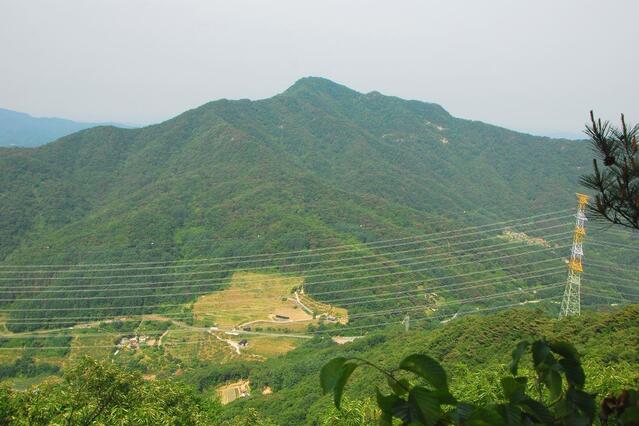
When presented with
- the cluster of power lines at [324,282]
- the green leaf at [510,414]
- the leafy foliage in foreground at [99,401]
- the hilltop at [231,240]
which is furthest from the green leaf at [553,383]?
the cluster of power lines at [324,282]

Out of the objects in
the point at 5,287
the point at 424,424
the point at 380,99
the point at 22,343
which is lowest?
the point at 22,343

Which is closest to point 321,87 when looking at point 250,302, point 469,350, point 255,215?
point 255,215

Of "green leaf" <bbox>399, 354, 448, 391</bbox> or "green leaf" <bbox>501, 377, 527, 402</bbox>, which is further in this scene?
"green leaf" <bbox>501, 377, 527, 402</bbox>

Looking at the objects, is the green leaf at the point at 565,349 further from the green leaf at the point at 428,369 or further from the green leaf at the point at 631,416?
the green leaf at the point at 428,369

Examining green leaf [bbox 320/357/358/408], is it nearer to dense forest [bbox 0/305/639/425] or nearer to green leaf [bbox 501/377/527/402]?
dense forest [bbox 0/305/639/425]

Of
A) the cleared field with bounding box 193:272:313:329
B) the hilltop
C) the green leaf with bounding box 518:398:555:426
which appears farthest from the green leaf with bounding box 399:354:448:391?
the cleared field with bounding box 193:272:313:329

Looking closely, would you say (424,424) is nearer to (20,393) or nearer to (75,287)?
(20,393)

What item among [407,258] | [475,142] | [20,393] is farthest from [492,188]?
[20,393]
